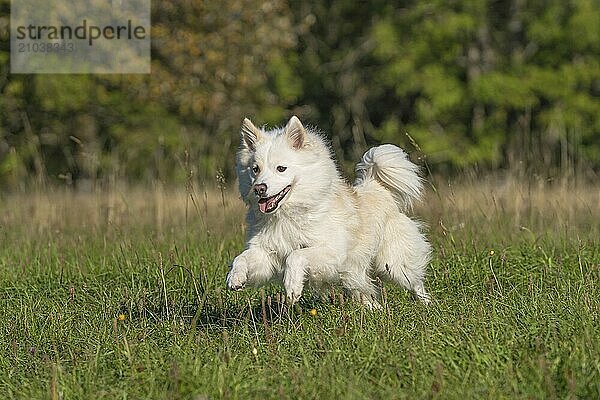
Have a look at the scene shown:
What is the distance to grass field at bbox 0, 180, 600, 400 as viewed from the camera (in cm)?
398

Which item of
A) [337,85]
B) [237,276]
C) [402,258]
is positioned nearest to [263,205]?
[237,276]

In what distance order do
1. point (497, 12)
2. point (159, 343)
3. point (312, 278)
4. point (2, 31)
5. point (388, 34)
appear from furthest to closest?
1. point (497, 12)
2. point (388, 34)
3. point (2, 31)
4. point (312, 278)
5. point (159, 343)

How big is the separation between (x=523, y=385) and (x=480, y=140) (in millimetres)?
15643

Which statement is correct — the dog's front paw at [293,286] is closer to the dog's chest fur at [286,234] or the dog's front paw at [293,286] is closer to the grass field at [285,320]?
the grass field at [285,320]

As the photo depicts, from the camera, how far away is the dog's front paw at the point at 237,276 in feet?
16.4

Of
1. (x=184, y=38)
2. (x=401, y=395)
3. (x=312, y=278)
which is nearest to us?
(x=401, y=395)

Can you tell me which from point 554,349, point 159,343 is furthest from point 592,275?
point 159,343

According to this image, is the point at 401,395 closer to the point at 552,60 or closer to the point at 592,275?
the point at 592,275

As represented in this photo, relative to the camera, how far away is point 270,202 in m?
5.25

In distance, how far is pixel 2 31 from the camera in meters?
15.1

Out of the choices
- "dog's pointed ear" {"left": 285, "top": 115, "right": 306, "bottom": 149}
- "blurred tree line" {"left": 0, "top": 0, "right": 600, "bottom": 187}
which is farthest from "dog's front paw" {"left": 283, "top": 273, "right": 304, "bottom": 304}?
"blurred tree line" {"left": 0, "top": 0, "right": 600, "bottom": 187}

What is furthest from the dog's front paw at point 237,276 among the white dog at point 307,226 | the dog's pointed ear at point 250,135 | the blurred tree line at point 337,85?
the blurred tree line at point 337,85

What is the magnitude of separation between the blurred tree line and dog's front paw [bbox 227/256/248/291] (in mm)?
11135

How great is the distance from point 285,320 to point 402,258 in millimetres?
1234
